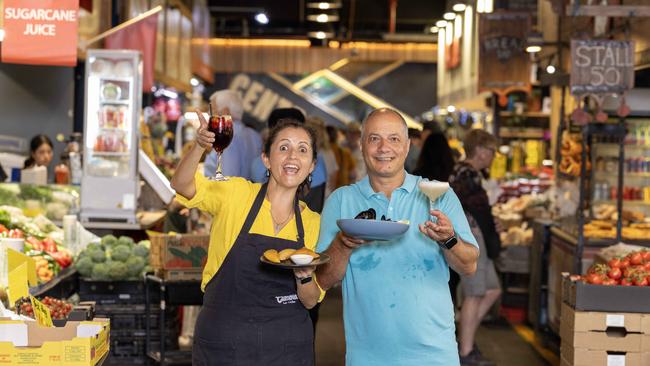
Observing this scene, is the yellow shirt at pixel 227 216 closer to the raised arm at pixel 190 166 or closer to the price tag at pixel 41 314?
the raised arm at pixel 190 166

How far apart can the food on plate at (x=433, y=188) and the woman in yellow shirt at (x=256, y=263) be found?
0.59m

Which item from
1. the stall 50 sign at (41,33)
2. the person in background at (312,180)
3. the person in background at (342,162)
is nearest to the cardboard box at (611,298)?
the person in background at (312,180)

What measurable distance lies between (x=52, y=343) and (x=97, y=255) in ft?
11.0

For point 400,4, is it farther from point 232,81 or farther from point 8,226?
point 8,226

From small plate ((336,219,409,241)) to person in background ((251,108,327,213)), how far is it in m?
2.62

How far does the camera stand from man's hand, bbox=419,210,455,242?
3514 mm

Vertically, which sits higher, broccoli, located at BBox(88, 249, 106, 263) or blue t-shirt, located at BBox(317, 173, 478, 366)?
blue t-shirt, located at BBox(317, 173, 478, 366)

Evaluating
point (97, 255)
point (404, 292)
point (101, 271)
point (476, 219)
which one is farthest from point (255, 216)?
point (476, 219)

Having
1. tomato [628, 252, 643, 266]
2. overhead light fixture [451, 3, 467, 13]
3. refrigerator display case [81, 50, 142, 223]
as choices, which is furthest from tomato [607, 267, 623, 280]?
overhead light fixture [451, 3, 467, 13]

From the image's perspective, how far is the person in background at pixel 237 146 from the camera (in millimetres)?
7383

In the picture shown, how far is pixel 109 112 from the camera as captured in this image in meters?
9.41

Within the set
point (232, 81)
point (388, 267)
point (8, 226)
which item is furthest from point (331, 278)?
point (232, 81)

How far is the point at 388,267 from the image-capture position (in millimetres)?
3826

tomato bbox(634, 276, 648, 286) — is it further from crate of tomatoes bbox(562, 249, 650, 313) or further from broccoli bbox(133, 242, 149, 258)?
broccoli bbox(133, 242, 149, 258)
